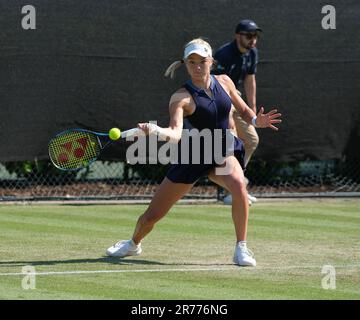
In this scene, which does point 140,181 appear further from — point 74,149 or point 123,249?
point 74,149

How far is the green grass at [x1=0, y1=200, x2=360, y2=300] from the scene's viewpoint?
275 inches

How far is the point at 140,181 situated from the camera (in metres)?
13.6

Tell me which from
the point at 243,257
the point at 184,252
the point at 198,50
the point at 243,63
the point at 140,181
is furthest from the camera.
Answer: the point at 140,181

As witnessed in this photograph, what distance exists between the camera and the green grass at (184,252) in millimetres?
6996

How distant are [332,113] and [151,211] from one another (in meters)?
5.94

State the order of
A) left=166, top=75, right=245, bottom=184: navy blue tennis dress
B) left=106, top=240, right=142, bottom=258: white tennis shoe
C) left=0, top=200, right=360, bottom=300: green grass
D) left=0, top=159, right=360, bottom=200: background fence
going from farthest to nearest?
left=0, top=159, right=360, bottom=200: background fence < left=106, top=240, right=142, bottom=258: white tennis shoe < left=166, top=75, right=245, bottom=184: navy blue tennis dress < left=0, top=200, right=360, bottom=300: green grass

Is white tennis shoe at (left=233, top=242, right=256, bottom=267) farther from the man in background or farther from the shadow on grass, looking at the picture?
the man in background

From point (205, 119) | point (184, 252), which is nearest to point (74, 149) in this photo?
point (205, 119)

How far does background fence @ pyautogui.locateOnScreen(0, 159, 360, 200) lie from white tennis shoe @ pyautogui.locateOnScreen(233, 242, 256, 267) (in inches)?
206

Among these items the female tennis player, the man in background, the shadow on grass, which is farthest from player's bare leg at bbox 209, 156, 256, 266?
the man in background

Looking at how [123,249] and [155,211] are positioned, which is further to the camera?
[123,249]

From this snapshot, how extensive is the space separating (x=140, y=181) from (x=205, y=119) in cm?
562

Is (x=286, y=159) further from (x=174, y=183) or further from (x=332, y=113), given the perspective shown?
(x=174, y=183)

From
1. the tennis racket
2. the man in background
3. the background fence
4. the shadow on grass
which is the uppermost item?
the man in background
